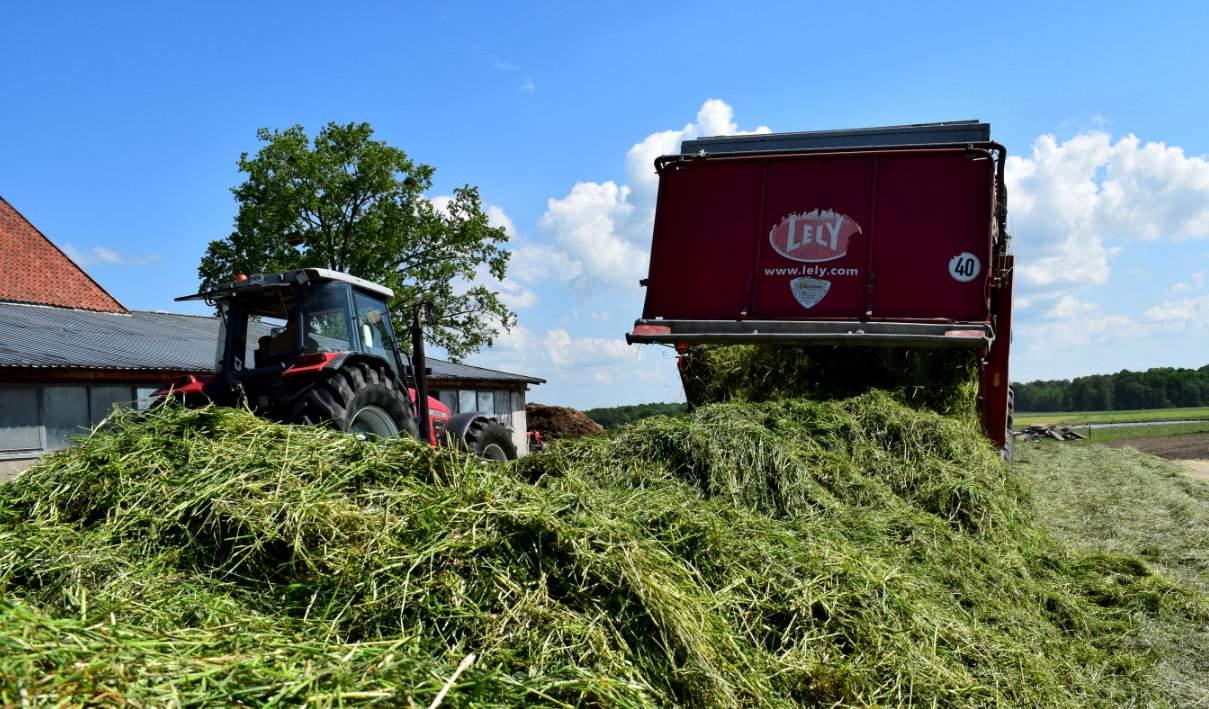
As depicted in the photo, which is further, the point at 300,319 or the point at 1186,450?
the point at 1186,450

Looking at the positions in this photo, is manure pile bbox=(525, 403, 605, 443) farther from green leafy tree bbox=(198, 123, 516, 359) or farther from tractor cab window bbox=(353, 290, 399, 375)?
tractor cab window bbox=(353, 290, 399, 375)

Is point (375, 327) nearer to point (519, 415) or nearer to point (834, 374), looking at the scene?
point (834, 374)

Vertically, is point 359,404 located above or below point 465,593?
above

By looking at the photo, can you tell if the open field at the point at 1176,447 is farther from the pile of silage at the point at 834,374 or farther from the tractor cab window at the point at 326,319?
the tractor cab window at the point at 326,319

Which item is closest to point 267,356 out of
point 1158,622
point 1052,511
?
point 1158,622

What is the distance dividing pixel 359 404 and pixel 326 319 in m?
0.94

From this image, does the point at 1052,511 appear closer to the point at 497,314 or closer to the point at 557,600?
the point at 557,600

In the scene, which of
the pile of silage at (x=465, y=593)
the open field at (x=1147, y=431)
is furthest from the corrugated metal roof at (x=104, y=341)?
the open field at (x=1147, y=431)

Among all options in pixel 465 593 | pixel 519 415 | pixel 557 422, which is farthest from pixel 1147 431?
pixel 465 593

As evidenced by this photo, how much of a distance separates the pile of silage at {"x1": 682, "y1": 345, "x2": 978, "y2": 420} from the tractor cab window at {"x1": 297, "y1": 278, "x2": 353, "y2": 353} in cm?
285

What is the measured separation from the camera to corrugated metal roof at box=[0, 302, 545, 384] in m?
13.4

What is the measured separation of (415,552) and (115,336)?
17850 mm

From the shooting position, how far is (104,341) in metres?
16.3

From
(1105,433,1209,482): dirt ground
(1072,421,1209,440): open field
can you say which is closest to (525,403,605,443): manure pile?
(1105,433,1209,482): dirt ground
